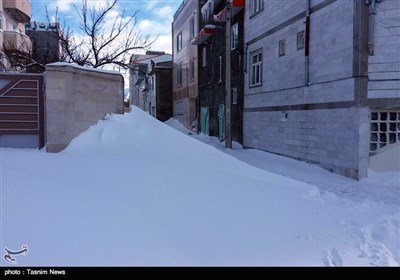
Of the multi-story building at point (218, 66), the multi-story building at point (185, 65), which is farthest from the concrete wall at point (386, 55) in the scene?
the multi-story building at point (185, 65)

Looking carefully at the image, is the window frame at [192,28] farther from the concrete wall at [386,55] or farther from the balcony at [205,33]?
the concrete wall at [386,55]

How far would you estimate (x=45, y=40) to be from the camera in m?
35.2

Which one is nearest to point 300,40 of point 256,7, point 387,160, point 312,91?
point 312,91

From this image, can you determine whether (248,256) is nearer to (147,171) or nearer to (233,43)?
(147,171)

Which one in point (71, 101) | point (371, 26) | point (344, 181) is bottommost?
point (344, 181)

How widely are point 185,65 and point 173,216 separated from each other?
2502 centimetres

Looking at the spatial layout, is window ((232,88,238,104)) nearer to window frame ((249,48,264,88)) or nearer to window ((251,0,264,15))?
window frame ((249,48,264,88))

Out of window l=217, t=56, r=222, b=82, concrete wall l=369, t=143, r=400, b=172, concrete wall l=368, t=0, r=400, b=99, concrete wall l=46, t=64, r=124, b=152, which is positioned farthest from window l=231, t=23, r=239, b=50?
concrete wall l=369, t=143, r=400, b=172

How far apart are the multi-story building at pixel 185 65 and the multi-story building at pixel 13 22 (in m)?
11.7

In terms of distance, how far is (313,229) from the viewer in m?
4.52

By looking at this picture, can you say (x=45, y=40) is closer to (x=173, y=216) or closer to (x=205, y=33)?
(x=205, y=33)

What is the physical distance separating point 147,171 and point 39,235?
2910 millimetres

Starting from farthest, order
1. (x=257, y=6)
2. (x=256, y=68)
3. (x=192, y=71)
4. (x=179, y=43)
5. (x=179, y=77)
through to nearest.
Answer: (x=179, y=43)
(x=179, y=77)
(x=192, y=71)
(x=256, y=68)
(x=257, y=6)

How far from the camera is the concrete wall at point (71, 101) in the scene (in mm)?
7625
